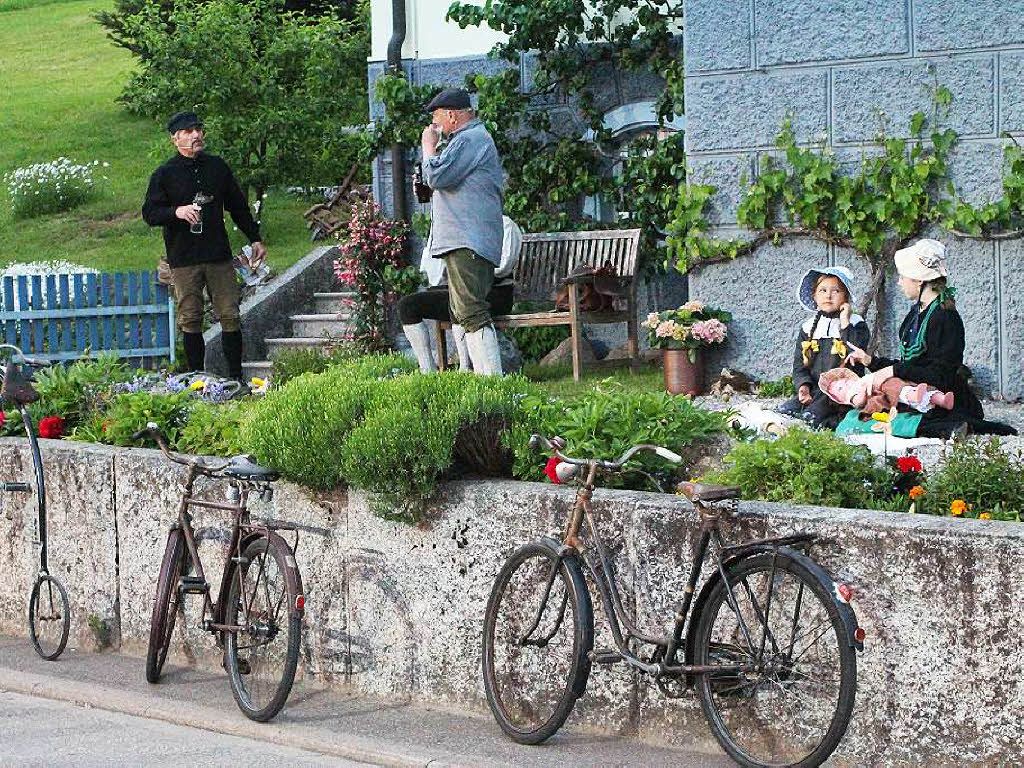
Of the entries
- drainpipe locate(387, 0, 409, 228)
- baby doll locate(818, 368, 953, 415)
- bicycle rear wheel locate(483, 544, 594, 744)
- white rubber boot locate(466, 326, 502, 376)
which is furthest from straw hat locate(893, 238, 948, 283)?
drainpipe locate(387, 0, 409, 228)

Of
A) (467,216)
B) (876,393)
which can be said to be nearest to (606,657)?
(876,393)

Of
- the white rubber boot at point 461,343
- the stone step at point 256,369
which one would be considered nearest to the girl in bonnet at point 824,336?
the white rubber boot at point 461,343

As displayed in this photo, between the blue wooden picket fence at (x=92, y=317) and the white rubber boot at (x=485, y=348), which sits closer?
the white rubber boot at (x=485, y=348)

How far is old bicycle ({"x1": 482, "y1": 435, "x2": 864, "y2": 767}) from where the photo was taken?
5164 mm

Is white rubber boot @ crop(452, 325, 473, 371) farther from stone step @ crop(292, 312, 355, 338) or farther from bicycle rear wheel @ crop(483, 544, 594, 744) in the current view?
stone step @ crop(292, 312, 355, 338)

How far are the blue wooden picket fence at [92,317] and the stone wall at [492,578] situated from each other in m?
6.48

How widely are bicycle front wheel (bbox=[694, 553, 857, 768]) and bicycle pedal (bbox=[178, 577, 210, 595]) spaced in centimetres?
222

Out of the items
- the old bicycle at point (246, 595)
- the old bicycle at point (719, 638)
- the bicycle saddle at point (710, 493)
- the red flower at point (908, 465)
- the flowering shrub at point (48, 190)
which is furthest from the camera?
the flowering shrub at point (48, 190)

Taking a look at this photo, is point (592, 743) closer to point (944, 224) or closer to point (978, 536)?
point (978, 536)

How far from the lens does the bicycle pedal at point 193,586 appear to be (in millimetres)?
6719

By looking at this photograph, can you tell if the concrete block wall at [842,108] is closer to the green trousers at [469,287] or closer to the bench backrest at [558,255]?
the bench backrest at [558,255]

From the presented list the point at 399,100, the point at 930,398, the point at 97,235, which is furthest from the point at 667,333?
the point at 97,235

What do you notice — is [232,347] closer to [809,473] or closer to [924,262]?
[924,262]

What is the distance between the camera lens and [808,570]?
5.06 m
